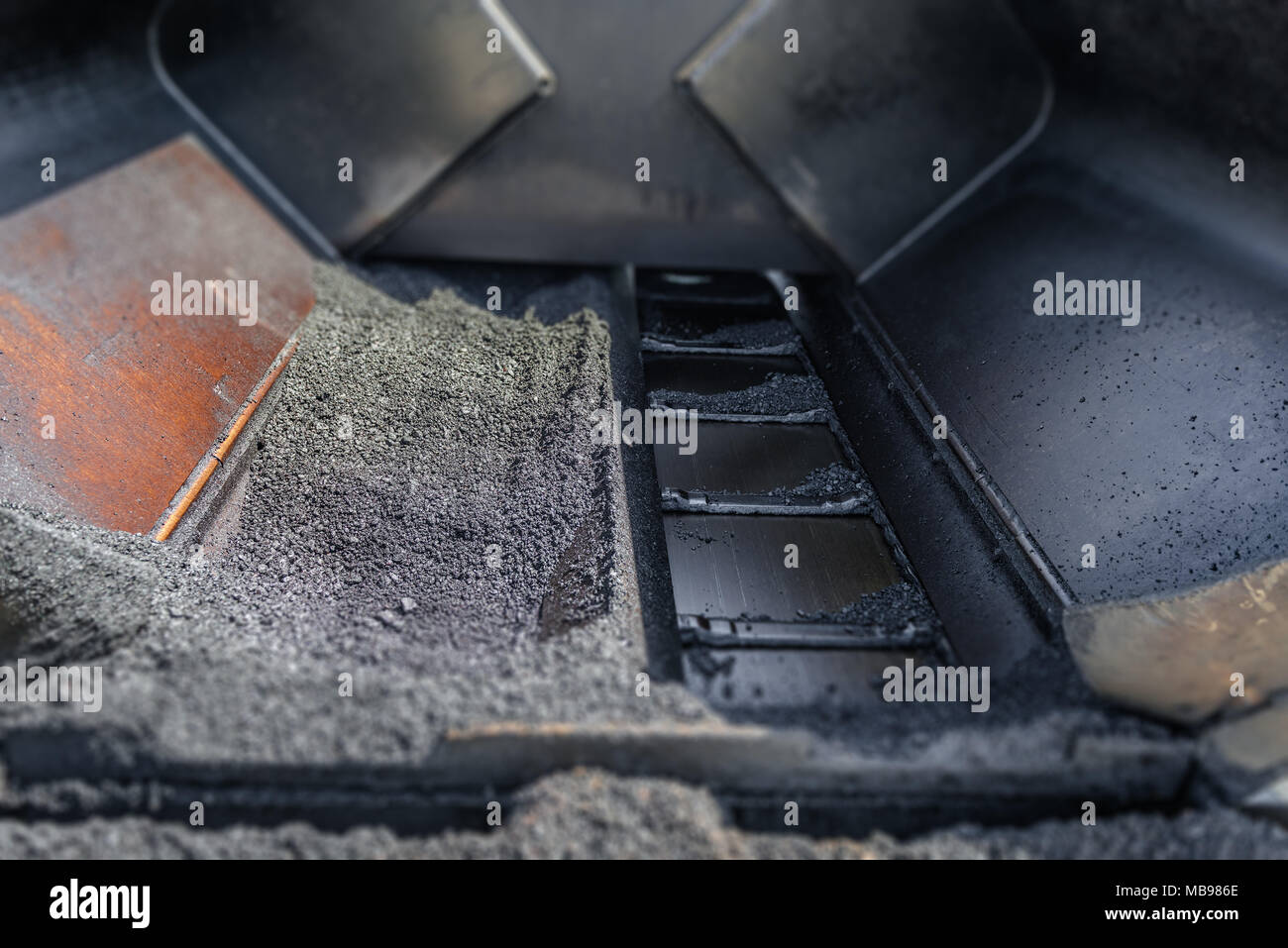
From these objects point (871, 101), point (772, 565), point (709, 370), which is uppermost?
point (871, 101)

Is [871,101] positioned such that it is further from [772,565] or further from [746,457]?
[772,565]

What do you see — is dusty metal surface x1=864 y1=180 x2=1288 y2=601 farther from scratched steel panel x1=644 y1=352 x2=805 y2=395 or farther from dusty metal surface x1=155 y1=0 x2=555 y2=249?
dusty metal surface x1=155 y1=0 x2=555 y2=249

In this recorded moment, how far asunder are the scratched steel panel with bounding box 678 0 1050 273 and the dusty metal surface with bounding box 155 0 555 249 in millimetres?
537

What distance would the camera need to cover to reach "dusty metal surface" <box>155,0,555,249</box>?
2.37 metres

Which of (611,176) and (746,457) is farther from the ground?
(611,176)

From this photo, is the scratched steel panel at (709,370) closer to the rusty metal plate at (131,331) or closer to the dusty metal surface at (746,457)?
the dusty metal surface at (746,457)

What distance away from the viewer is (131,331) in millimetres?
1841

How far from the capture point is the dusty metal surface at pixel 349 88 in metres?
2.37

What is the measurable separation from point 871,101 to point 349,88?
4.41ft

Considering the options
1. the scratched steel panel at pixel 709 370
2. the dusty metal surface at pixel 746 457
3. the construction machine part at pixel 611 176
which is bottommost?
the dusty metal surface at pixel 746 457

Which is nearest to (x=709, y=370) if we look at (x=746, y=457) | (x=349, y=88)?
(x=746, y=457)

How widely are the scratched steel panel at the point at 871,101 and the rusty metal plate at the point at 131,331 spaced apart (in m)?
1.19

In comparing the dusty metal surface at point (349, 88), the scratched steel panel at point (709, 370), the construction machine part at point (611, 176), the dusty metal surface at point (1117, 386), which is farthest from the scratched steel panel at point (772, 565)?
the dusty metal surface at point (349, 88)
